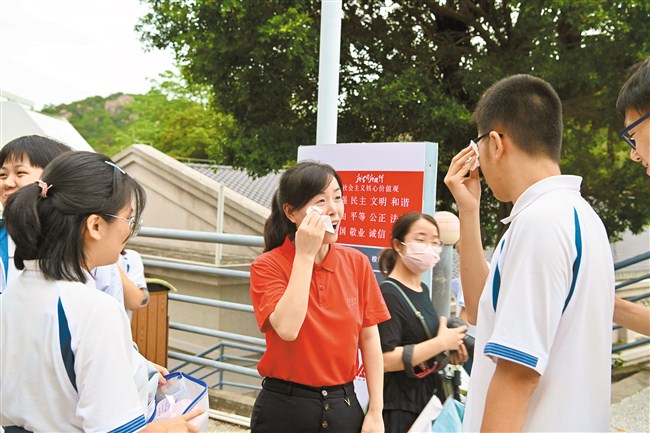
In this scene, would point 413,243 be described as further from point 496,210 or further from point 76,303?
point 496,210

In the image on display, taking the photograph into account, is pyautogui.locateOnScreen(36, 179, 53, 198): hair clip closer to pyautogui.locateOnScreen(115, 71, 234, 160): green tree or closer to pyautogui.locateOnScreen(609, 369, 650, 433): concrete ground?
pyautogui.locateOnScreen(609, 369, 650, 433): concrete ground

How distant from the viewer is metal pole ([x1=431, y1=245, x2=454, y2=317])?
12.5 ft

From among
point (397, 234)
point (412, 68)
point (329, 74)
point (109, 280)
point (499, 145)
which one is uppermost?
point (412, 68)

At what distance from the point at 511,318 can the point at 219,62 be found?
31.0ft

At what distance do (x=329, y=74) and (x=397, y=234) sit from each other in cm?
161

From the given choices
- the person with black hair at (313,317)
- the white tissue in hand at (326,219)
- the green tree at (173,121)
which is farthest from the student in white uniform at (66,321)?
the green tree at (173,121)

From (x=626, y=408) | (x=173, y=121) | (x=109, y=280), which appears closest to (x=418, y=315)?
(x=109, y=280)

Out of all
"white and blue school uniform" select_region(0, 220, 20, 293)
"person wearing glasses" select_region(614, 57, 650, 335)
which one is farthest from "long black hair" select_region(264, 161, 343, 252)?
"person wearing glasses" select_region(614, 57, 650, 335)

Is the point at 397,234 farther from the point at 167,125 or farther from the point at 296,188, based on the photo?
the point at 167,125

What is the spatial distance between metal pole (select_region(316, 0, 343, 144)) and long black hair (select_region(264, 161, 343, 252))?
1.76 meters

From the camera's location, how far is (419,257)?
3.11 m

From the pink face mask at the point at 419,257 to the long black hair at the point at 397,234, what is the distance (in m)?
0.08

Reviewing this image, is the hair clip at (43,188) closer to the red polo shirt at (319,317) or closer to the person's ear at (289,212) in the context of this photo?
the red polo shirt at (319,317)

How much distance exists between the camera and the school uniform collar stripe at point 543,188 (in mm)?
1620
